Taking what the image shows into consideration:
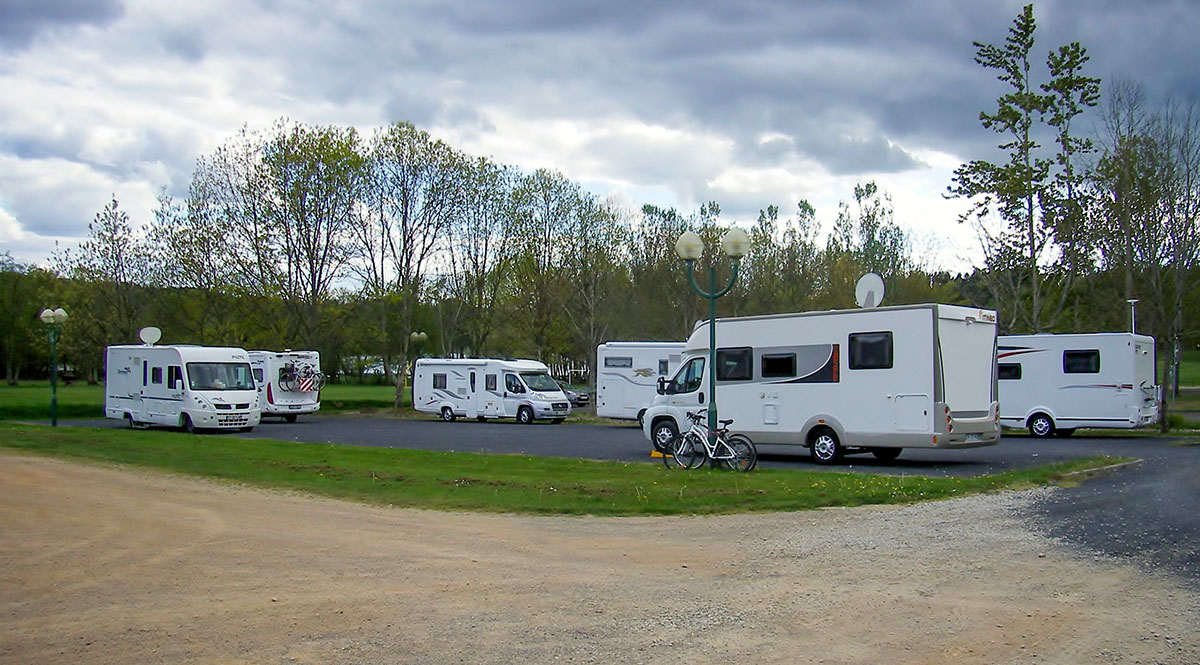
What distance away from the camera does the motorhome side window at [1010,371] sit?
27016 mm

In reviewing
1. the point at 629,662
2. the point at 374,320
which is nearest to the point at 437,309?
the point at 374,320

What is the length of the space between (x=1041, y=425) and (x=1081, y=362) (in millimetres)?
1982

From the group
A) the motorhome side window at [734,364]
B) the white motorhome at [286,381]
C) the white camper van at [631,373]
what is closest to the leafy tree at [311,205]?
the white motorhome at [286,381]

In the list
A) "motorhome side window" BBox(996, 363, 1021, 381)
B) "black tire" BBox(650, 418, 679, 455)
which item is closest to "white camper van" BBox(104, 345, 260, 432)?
"black tire" BBox(650, 418, 679, 455)

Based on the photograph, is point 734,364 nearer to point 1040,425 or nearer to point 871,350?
point 871,350

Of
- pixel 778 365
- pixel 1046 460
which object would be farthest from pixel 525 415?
pixel 1046 460

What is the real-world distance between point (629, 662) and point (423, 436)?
22236mm

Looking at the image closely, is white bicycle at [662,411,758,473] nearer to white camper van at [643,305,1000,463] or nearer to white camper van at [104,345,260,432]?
white camper van at [643,305,1000,463]

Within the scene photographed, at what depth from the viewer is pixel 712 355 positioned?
52.1ft

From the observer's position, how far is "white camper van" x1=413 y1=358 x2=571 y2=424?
3528 cm

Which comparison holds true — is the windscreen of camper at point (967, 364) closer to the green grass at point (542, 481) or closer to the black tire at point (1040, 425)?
the green grass at point (542, 481)

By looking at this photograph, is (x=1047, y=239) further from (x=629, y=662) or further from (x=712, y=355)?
(x=629, y=662)

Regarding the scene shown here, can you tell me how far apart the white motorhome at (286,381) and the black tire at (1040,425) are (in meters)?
24.4

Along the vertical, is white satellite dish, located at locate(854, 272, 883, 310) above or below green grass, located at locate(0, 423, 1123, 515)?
above
